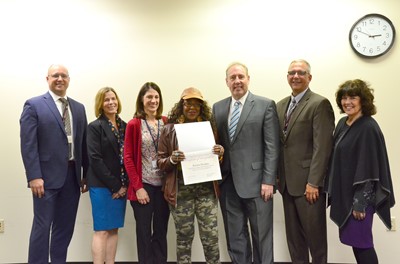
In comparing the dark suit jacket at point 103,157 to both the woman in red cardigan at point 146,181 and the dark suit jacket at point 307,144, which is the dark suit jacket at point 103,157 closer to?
the woman in red cardigan at point 146,181

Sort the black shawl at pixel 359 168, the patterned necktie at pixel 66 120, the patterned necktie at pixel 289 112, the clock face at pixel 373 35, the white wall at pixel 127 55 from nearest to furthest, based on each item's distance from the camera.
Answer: the black shawl at pixel 359 168 < the patterned necktie at pixel 289 112 < the patterned necktie at pixel 66 120 < the clock face at pixel 373 35 < the white wall at pixel 127 55

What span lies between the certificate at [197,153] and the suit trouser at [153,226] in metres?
0.43

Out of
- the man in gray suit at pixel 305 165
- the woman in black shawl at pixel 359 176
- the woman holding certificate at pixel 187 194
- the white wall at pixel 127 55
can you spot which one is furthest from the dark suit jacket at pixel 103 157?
the woman in black shawl at pixel 359 176

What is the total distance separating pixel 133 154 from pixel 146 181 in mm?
241

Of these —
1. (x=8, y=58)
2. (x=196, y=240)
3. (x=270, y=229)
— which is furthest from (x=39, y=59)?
(x=270, y=229)

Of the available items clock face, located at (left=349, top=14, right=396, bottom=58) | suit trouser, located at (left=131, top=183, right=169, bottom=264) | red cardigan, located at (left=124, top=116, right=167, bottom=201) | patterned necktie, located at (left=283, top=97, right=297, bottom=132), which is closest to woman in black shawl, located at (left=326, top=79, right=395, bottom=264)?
patterned necktie, located at (left=283, top=97, right=297, bottom=132)

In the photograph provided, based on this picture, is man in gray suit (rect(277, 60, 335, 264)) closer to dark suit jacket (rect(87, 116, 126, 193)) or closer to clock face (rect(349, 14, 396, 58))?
clock face (rect(349, 14, 396, 58))

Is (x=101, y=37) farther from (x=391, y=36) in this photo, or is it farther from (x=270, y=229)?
(x=391, y=36)

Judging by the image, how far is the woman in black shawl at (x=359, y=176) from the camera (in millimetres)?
2025

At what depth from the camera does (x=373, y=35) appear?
299 centimetres

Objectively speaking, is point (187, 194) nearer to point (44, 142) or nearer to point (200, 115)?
point (200, 115)

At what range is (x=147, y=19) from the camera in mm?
3189

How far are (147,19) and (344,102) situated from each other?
213cm

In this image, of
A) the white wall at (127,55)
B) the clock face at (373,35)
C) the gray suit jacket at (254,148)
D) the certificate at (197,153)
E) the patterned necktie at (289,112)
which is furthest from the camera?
the white wall at (127,55)
